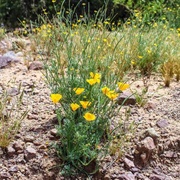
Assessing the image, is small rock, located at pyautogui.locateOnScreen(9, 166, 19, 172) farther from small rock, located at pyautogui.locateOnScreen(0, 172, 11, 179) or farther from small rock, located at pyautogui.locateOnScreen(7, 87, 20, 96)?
small rock, located at pyautogui.locateOnScreen(7, 87, 20, 96)

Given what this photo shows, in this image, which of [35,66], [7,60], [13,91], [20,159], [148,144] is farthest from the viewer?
[7,60]

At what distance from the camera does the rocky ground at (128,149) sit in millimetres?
2941

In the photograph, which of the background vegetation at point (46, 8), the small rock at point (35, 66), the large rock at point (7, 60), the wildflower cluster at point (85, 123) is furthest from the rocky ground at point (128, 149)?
the background vegetation at point (46, 8)

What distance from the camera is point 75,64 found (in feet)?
11.1

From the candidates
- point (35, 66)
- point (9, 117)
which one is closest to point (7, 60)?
point (35, 66)

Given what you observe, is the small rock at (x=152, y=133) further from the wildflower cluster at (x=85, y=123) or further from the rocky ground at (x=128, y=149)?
the wildflower cluster at (x=85, y=123)

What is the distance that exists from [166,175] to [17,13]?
5720mm

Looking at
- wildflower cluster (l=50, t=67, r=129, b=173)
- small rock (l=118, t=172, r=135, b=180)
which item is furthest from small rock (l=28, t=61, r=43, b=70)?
small rock (l=118, t=172, r=135, b=180)

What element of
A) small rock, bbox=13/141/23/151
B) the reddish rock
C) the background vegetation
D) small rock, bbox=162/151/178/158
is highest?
small rock, bbox=13/141/23/151

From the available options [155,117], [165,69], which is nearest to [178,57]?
[165,69]

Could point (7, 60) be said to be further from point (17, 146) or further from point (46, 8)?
point (46, 8)

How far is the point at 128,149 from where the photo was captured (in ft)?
10.3

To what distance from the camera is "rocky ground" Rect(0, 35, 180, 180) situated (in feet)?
9.65

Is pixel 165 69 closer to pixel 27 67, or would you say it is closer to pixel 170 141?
pixel 170 141
